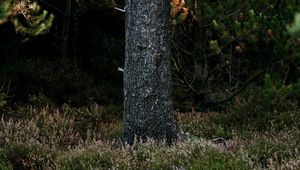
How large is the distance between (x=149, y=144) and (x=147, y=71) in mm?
1071

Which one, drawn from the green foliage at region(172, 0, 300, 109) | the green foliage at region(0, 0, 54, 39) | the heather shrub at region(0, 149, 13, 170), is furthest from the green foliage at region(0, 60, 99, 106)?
the heather shrub at region(0, 149, 13, 170)

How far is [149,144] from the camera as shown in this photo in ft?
21.7

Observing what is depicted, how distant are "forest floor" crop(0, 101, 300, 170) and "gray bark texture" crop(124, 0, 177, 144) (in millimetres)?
385

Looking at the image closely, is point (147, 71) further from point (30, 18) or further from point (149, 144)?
point (30, 18)

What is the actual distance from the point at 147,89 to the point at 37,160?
1.73 metres

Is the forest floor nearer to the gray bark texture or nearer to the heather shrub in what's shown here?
the heather shrub

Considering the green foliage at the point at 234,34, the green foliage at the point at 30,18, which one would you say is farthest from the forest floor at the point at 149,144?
the green foliage at the point at 30,18

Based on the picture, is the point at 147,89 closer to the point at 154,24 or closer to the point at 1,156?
the point at 154,24

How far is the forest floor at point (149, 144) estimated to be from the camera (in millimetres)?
6086

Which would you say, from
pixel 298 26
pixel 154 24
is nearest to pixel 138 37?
pixel 154 24

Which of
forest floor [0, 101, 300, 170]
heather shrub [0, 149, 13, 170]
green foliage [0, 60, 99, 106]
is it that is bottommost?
heather shrub [0, 149, 13, 170]

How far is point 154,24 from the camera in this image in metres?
7.14

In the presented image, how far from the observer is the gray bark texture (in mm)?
7125

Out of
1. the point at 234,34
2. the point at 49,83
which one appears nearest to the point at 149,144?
the point at 234,34
